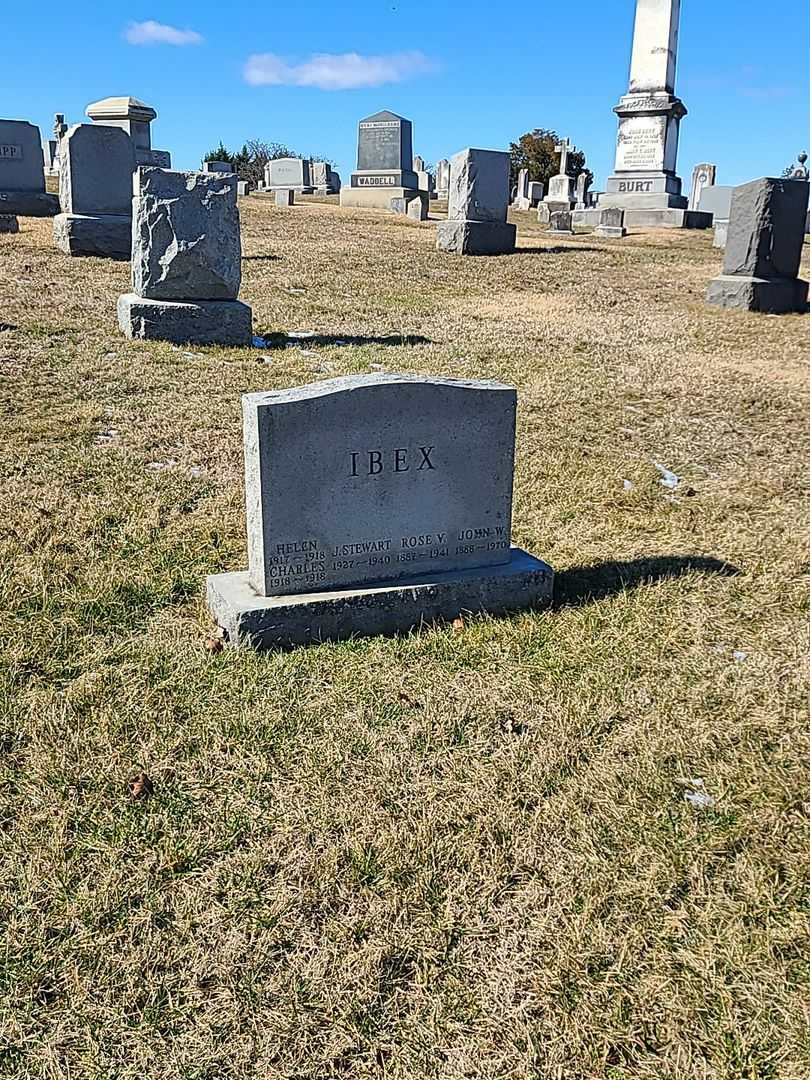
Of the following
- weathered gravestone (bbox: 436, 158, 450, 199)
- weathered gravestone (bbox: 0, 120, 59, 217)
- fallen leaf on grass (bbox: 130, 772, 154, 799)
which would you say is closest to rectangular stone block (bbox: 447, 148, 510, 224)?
weathered gravestone (bbox: 0, 120, 59, 217)

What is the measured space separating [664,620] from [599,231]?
63.3 ft

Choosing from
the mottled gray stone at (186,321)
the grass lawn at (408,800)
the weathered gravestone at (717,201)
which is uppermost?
the weathered gravestone at (717,201)

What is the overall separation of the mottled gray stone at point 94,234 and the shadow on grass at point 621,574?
34.7 feet

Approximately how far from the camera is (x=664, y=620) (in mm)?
3623

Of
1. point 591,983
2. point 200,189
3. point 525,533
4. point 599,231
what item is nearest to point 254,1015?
point 591,983

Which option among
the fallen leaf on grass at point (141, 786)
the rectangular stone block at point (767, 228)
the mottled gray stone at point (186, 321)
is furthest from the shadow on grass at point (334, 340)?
the fallen leaf on grass at point (141, 786)

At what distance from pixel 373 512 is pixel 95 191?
1105 centimetres

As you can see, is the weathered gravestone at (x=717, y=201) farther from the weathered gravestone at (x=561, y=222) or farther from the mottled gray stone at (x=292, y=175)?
the mottled gray stone at (x=292, y=175)

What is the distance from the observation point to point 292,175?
114 ft

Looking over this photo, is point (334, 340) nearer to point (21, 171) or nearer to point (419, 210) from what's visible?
point (21, 171)

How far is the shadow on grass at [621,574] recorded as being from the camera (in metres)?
3.87

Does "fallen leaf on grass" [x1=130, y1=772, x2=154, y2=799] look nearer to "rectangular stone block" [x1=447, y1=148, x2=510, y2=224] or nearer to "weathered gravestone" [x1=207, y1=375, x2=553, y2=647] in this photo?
"weathered gravestone" [x1=207, y1=375, x2=553, y2=647]

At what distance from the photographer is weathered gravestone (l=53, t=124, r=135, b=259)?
12164mm

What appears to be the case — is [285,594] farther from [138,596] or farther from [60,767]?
[60,767]
